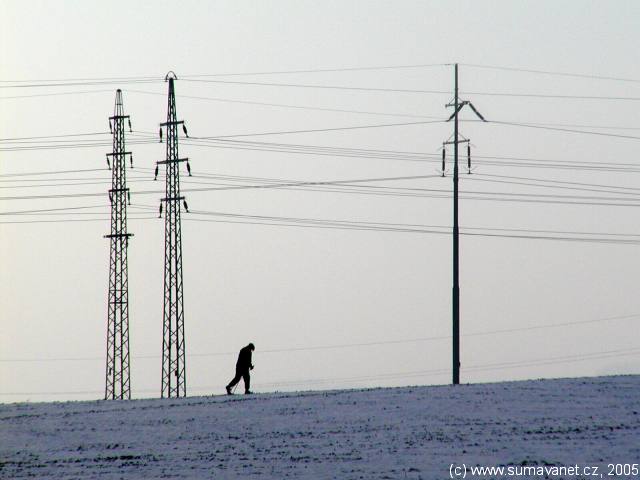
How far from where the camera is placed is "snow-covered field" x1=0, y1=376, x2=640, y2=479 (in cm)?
2892

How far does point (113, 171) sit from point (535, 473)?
32.8 meters

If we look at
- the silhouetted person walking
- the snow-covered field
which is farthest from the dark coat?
the snow-covered field

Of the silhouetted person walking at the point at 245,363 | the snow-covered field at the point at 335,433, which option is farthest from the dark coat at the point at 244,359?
the snow-covered field at the point at 335,433

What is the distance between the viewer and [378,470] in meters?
27.8

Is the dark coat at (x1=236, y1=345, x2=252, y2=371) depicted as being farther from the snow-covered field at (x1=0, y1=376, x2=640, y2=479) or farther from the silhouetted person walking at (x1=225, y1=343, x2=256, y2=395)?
the snow-covered field at (x1=0, y1=376, x2=640, y2=479)

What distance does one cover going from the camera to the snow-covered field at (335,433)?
2892 centimetres

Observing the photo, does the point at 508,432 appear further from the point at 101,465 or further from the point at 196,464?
the point at 101,465

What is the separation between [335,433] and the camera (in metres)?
33.1

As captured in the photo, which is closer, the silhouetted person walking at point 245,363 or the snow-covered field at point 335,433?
the snow-covered field at point 335,433

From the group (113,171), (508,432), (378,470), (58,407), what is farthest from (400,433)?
(113,171)

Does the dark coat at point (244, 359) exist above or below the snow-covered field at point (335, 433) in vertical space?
above

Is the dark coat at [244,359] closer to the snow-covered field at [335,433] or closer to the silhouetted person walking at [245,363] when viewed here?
the silhouetted person walking at [245,363]

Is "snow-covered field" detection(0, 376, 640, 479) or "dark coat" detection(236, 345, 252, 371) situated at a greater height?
"dark coat" detection(236, 345, 252, 371)

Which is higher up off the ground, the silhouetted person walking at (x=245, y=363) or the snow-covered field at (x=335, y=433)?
the silhouetted person walking at (x=245, y=363)
